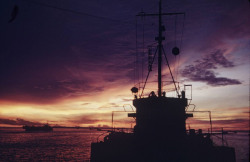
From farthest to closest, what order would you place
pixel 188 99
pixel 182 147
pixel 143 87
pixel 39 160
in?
pixel 39 160
pixel 143 87
pixel 188 99
pixel 182 147

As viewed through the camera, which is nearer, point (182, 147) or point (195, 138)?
point (182, 147)

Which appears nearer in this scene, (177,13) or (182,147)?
(182,147)

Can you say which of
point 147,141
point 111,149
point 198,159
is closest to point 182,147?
point 198,159

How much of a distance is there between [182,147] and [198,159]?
6.32 feet

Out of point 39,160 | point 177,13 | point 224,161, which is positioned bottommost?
point 39,160

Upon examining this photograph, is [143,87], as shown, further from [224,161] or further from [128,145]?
[224,161]

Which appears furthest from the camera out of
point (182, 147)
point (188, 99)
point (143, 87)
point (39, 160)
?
point (39, 160)

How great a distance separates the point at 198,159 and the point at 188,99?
5705 mm

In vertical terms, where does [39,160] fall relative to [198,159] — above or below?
below

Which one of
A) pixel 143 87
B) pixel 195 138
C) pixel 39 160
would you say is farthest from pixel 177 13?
pixel 39 160

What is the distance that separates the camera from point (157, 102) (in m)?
19.5

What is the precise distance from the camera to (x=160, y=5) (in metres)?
22.3

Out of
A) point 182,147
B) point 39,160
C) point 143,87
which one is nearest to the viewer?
point 182,147

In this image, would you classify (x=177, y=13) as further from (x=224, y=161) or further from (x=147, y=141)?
(x=224, y=161)
